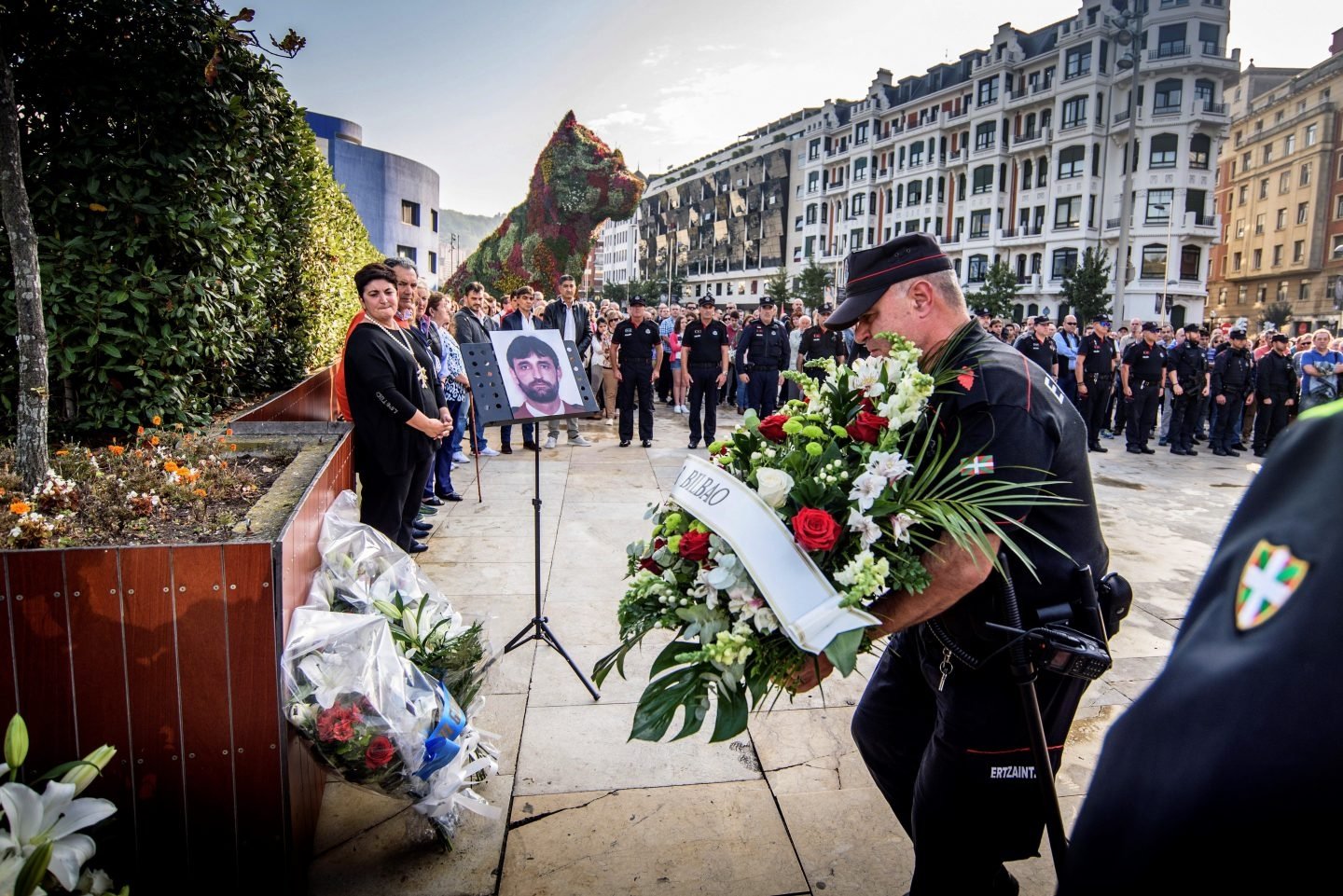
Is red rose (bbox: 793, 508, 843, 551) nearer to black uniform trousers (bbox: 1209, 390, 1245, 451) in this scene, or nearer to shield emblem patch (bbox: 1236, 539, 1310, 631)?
shield emblem patch (bbox: 1236, 539, 1310, 631)

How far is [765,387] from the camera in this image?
38.7 ft

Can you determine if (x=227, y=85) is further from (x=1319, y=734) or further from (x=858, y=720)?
(x=1319, y=734)

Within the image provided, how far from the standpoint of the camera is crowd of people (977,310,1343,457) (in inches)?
493

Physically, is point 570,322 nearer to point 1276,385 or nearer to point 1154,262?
point 1276,385

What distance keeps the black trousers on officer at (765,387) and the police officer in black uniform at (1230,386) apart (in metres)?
7.30

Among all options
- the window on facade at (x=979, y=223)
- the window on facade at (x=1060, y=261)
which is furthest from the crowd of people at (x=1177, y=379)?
the window on facade at (x=979, y=223)

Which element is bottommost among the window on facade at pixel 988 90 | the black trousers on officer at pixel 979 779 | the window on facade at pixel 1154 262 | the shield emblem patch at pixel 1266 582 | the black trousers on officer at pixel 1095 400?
the black trousers on officer at pixel 979 779

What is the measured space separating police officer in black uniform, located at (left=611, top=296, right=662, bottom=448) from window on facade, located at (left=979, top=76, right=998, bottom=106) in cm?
5325

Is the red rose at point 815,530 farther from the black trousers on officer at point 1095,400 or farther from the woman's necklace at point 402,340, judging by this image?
the black trousers on officer at point 1095,400

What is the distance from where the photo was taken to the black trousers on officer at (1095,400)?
12547mm

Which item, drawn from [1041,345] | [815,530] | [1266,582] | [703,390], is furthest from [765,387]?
[1266,582]

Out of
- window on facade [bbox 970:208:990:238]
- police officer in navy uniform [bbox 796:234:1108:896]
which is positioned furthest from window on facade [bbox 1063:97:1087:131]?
police officer in navy uniform [bbox 796:234:1108:896]

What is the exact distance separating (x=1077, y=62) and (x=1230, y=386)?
46336 millimetres

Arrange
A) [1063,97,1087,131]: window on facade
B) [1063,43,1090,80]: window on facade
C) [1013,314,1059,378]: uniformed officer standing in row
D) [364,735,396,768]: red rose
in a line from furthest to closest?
[1063,43,1090,80]: window on facade, [1063,97,1087,131]: window on facade, [1013,314,1059,378]: uniformed officer standing in row, [364,735,396,768]: red rose
